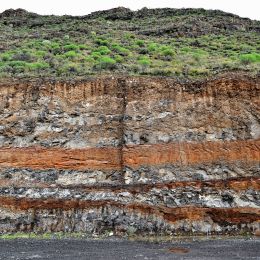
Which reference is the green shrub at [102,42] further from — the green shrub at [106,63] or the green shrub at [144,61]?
the green shrub at [106,63]

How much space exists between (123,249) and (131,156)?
208 inches

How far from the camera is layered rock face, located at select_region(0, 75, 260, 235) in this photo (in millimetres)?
16359

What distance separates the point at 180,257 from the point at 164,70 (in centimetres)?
1134

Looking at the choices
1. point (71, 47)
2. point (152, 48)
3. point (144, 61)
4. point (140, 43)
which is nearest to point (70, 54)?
point (71, 47)

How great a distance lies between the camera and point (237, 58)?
2552 centimetres

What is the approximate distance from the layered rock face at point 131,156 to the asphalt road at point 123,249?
4.38 feet

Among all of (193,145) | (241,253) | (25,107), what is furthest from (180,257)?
(25,107)

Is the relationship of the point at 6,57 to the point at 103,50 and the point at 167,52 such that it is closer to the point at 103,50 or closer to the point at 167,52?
the point at 103,50

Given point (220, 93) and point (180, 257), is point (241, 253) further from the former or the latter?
point (220, 93)

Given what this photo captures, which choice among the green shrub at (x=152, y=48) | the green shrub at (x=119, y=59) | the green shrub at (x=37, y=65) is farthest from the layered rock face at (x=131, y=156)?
the green shrub at (x=152, y=48)

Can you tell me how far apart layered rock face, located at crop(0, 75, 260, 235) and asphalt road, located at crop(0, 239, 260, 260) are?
134cm

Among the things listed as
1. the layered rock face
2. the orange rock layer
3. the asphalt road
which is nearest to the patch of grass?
the layered rock face

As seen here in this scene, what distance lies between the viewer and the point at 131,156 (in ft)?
60.1

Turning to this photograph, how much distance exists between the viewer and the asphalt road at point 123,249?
41.5ft
